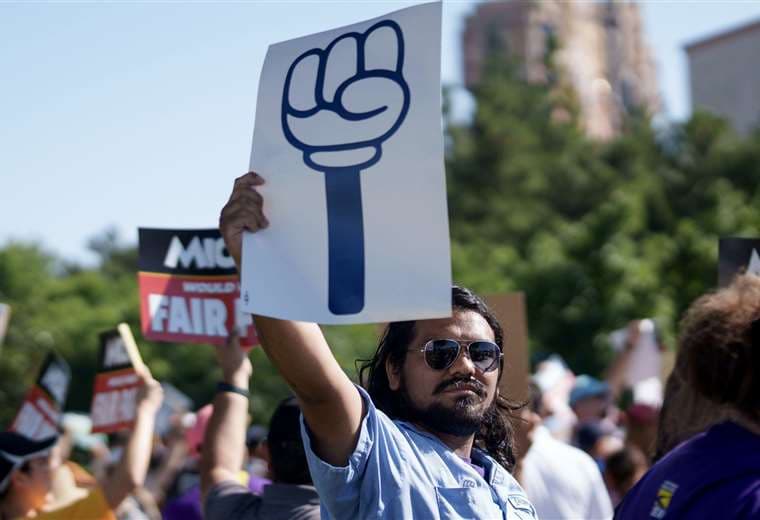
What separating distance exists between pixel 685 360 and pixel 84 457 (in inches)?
765

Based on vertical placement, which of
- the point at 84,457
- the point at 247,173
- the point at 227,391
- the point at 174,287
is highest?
the point at 247,173

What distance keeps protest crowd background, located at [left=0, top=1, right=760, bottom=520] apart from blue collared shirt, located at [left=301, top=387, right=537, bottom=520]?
56 cm

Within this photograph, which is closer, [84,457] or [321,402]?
[321,402]

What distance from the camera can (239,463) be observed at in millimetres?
4309

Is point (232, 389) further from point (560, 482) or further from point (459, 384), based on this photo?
point (560, 482)

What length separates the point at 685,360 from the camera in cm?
286

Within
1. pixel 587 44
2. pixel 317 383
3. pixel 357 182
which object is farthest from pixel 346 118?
pixel 587 44

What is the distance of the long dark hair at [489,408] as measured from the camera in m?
3.19

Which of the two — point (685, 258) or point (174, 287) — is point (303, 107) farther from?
point (685, 258)

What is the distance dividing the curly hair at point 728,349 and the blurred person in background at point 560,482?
2350 millimetres

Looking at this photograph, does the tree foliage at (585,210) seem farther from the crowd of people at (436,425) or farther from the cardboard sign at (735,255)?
the crowd of people at (436,425)

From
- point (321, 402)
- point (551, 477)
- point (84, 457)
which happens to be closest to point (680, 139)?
point (84, 457)

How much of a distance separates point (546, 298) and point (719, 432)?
2659 centimetres

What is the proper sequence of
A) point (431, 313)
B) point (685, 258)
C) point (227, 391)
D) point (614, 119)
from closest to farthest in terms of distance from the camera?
point (431, 313), point (227, 391), point (685, 258), point (614, 119)
